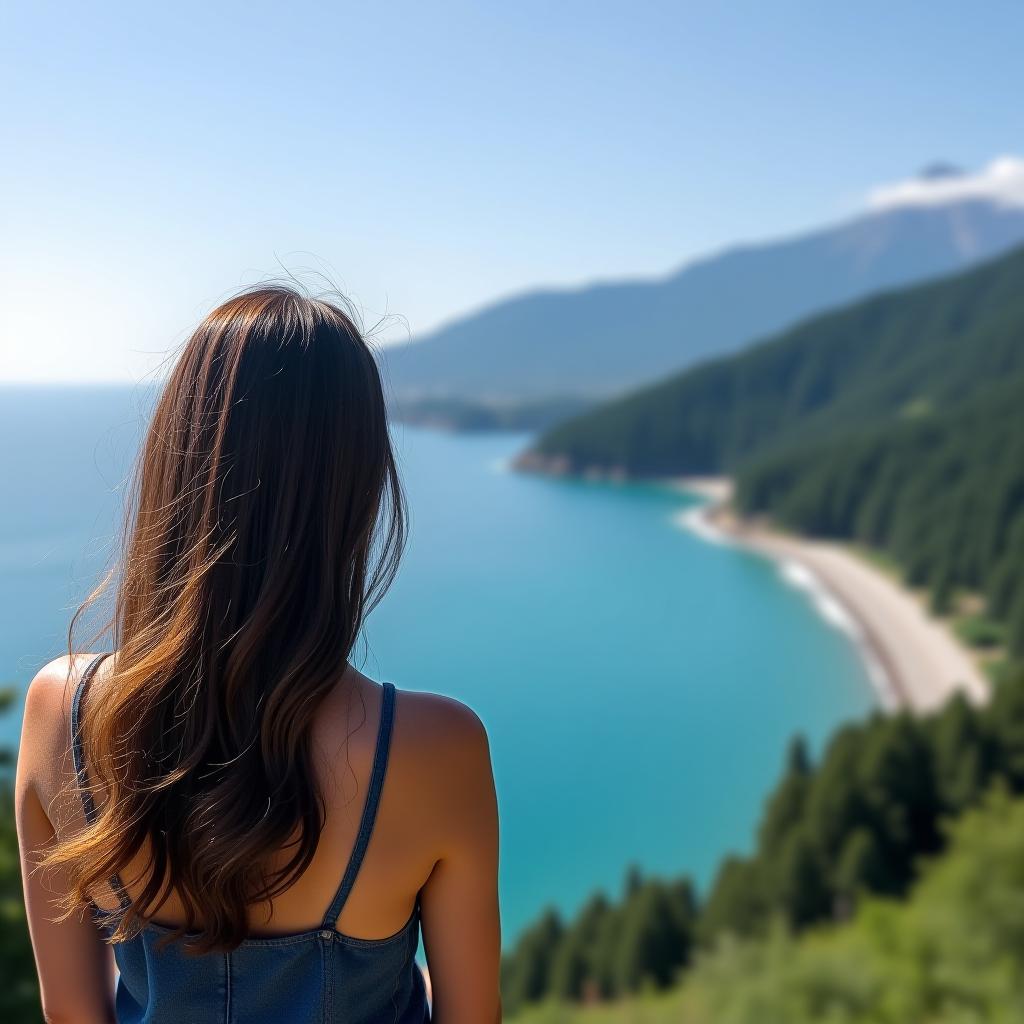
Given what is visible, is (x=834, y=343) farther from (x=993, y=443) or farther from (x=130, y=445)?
(x=130, y=445)

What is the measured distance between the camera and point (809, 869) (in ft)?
47.6

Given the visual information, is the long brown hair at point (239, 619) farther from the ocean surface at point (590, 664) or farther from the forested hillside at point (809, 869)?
the forested hillside at point (809, 869)

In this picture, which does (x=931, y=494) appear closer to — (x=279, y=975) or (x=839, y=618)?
(x=839, y=618)

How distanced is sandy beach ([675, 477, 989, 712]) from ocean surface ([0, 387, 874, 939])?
0.84 m

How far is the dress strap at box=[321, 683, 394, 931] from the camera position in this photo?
2.76 feet

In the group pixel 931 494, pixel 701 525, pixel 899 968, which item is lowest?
pixel 701 525

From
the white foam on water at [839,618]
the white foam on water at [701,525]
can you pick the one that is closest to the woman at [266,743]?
the white foam on water at [839,618]

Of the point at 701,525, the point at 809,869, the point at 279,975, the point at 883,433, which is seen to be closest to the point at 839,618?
the point at 701,525

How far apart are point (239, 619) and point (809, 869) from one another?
1528 centimetres

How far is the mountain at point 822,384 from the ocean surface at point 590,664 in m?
19.1

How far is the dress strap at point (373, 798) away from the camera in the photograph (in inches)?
33.1

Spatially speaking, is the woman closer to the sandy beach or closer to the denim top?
the denim top

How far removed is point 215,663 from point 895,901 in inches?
569

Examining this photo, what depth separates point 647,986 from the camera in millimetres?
12656
